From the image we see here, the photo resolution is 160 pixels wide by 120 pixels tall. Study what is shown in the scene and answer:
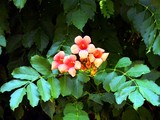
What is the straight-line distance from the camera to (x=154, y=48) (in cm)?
139

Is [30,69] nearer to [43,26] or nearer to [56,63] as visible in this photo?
[56,63]

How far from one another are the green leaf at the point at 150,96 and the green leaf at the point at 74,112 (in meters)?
0.25

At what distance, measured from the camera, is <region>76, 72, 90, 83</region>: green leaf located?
132 centimetres

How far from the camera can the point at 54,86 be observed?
51.6 inches

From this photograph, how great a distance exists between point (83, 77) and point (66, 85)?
65 mm

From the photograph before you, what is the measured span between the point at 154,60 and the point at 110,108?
0.97 ft

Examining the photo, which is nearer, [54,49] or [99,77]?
[99,77]

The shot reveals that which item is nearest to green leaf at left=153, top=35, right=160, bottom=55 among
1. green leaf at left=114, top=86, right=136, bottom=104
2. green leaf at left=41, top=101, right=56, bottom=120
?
green leaf at left=114, top=86, right=136, bottom=104

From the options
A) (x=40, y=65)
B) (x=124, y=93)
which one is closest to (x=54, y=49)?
(x=40, y=65)

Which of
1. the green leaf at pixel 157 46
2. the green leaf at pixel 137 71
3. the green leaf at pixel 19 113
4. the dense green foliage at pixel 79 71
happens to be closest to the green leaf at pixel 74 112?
the dense green foliage at pixel 79 71

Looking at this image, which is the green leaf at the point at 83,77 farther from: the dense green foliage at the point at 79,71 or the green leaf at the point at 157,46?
the green leaf at the point at 157,46

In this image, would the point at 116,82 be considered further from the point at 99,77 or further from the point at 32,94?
the point at 32,94

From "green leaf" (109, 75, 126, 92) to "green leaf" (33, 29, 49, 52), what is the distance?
42cm

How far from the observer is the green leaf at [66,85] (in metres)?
1.32
